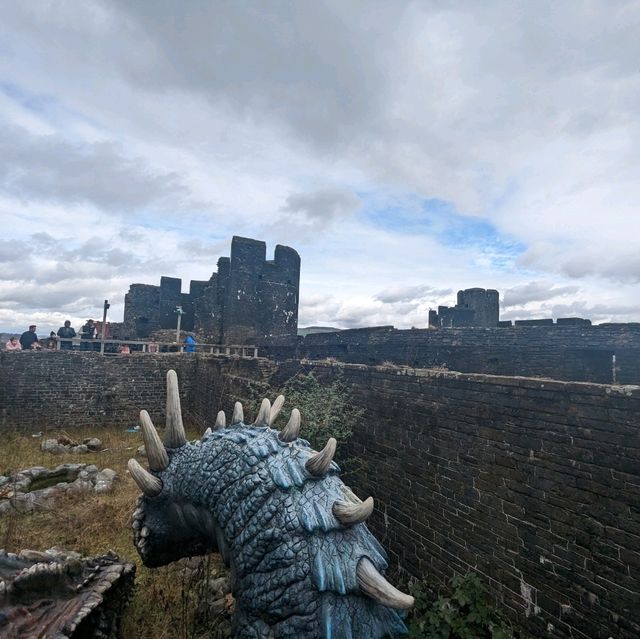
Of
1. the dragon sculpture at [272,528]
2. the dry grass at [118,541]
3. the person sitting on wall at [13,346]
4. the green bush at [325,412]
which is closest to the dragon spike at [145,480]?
the dragon sculpture at [272,528]

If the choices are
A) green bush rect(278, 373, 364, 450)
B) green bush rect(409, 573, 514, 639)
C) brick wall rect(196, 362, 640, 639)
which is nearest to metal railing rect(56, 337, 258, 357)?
green bush rect(278, 373, 364, 450)

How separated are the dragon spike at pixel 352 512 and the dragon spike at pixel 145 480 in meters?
1.10

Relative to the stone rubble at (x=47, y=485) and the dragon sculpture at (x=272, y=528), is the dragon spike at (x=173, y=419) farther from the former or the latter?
the stone rubble at (x=47, y=485)

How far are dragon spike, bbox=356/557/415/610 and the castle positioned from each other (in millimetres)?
16204

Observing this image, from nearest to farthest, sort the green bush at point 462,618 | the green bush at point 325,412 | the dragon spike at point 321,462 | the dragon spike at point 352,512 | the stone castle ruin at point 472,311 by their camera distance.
Answer: the dragon spike at point 352,512, the dragon spike at point 321,462, the green bush at point 462,618, the green bush at point 325,412, the stone castle ruin at point 472,311

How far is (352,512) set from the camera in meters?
1.68

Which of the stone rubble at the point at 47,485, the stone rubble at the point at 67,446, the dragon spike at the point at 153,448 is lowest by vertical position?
the stone rubble at the point at 67,446

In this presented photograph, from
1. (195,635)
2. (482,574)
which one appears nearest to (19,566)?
(195,635)

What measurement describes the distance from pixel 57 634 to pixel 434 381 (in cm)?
387

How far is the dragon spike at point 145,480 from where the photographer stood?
211cm

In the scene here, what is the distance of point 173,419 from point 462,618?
352cm

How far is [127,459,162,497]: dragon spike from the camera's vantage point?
2.11 m

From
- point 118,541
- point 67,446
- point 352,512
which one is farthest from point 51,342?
point 352,512

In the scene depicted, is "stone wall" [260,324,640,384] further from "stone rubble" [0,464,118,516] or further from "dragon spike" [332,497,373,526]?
"dragon spike" [332,497,373,526]
